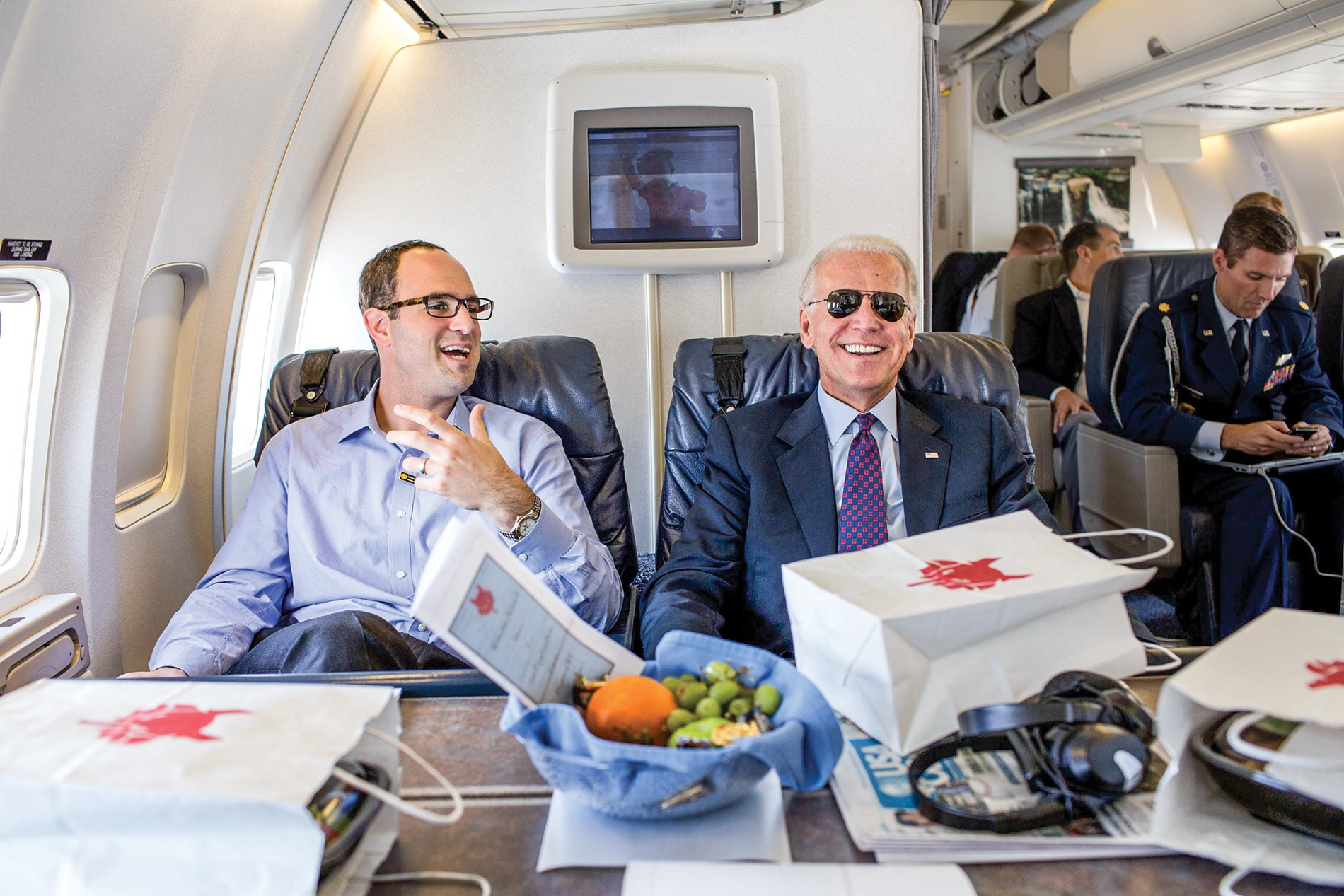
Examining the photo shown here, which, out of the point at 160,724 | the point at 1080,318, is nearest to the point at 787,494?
the point at 160,724

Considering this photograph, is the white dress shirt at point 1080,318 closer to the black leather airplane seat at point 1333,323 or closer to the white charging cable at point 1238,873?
the black leather airplane seat at point 1333,323

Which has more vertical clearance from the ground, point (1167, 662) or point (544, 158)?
point (544, 158)

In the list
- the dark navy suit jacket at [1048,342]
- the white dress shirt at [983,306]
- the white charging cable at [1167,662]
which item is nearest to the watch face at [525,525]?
the white charging cable at [1167,662]

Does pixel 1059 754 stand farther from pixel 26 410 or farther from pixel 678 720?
pixel 26 410

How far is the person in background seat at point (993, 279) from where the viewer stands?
6.52 m

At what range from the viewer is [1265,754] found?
91 centimetres

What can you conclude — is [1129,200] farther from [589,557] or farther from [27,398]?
[27,398]

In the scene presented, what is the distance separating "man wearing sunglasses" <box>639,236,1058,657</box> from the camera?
213 cm

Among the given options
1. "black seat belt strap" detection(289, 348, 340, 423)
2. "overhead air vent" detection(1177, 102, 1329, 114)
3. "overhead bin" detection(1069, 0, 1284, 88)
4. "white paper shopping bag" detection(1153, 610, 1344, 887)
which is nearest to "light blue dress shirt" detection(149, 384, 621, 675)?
"black seat belt strap" detection(289, 348, 340, 423)

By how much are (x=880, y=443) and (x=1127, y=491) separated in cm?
209

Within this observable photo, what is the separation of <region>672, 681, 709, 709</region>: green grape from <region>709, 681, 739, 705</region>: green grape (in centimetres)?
1

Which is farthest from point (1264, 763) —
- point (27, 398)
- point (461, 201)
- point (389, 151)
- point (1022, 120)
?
point (1022, 120)

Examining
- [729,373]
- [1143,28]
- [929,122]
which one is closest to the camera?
[729,373]

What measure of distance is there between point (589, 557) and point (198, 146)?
1.50m
